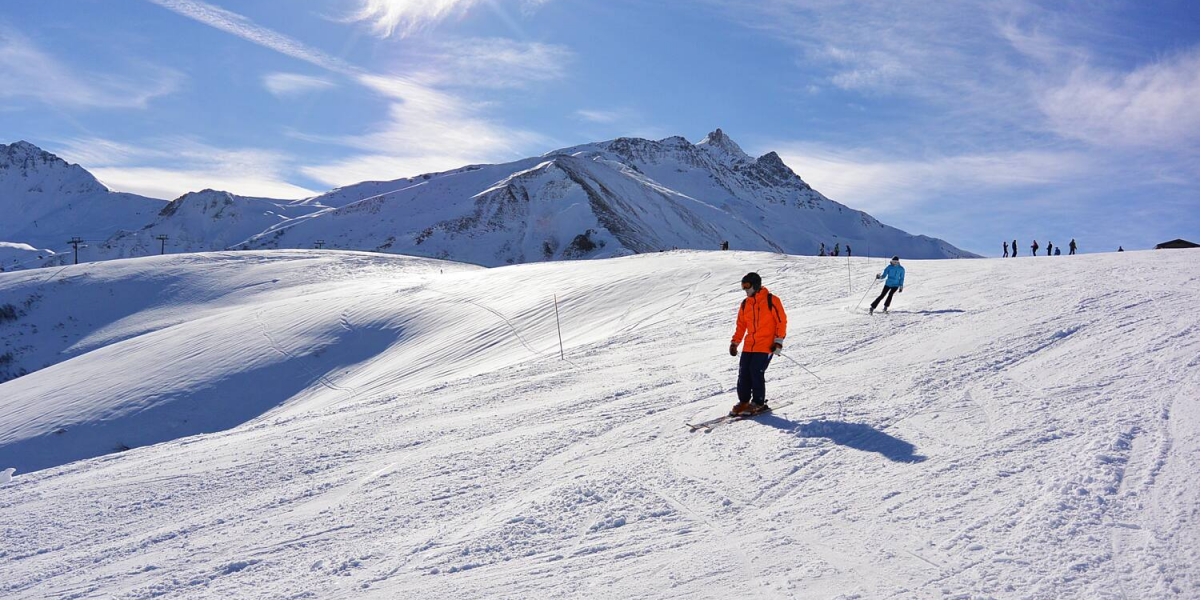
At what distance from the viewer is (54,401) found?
20.9 meters

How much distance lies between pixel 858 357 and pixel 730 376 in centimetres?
191

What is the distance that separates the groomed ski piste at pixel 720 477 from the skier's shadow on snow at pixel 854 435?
0.12 ft

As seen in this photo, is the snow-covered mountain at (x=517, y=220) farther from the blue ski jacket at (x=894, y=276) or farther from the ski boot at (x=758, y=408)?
the ski boot at (x=758, y=408)

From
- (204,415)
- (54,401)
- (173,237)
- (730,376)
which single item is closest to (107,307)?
(54,401)

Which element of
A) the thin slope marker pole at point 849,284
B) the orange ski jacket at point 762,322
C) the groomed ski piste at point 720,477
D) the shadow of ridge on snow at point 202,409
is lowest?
the shadow of ridge on snow at point 202,409

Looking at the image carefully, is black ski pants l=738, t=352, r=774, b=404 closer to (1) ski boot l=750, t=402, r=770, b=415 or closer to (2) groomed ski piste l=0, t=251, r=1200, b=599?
(1) ski boot l=750, t=402, r=770, b=415

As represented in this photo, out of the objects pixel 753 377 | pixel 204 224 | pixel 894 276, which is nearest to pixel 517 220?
pixel 204 224

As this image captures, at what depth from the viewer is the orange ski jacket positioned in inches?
313

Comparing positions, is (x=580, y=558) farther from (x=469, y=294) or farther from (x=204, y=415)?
(x=469, y=294)

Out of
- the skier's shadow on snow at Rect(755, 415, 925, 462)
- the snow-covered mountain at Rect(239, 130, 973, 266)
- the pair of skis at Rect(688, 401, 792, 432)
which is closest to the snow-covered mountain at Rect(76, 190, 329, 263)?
the snow-covered mountain at Rect(239, 130, 973, 266)

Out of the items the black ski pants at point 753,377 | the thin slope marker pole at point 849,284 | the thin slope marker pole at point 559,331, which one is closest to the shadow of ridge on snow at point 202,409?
the thin slope marker pole at point 559,331

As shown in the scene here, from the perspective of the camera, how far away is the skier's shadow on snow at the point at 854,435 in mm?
6414

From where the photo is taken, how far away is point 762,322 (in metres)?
8.03

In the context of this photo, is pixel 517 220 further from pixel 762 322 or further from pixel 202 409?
pixel 762 322
